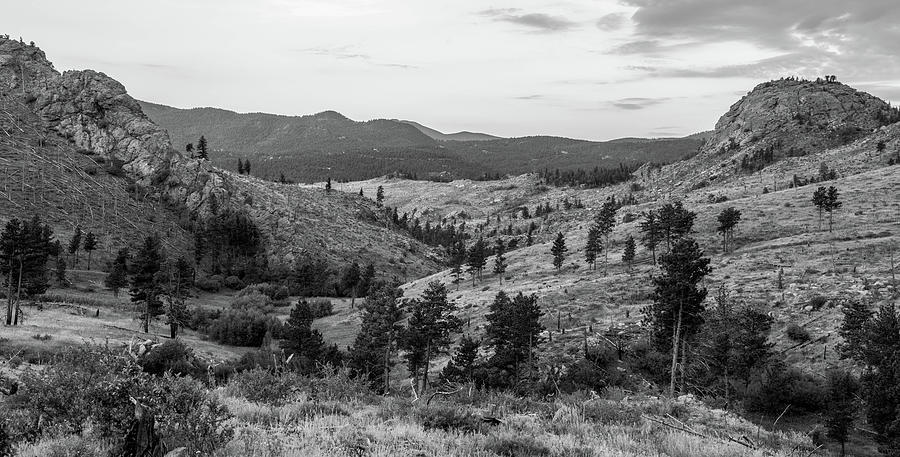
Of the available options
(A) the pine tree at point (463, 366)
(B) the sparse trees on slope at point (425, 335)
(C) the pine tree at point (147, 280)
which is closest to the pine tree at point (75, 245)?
(C) the pine tree at point (147, 280)

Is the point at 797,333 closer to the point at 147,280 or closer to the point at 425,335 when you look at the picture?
the point at 425,335

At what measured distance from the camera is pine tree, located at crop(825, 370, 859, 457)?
27562 millimetres

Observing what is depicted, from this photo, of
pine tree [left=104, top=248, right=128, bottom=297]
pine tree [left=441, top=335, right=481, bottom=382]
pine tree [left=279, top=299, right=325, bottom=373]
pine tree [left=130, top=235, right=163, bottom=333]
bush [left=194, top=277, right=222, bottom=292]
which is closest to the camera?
pine tree [left=441, top=335, right=481, bottom=382]

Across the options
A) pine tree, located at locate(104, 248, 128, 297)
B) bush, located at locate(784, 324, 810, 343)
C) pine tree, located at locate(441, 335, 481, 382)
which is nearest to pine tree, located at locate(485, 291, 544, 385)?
pine tree, located at locate(441, 335, 481, 382)

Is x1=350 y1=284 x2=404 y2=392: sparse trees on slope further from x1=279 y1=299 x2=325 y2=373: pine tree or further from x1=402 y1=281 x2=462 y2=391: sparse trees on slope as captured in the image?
x1=279 y1=299 x2=325 y2=373: pine tree

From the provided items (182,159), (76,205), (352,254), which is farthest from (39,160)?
(352,254)

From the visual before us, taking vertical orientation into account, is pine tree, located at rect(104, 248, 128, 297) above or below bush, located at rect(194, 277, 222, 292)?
above

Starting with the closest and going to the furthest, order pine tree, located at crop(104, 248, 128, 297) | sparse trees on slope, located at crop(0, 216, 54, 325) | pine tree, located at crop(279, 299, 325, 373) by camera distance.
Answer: pine tree, located at crop(279, 299, 325, 373)
sparse trees on slope, located at crop(0, 216, 54, 325)
pine tree, located at crop(104, 248, 128, 297)

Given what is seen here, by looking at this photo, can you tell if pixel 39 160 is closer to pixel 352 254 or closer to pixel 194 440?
pixel 352 254

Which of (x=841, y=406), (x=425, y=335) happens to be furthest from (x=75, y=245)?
(x=841, y=406)

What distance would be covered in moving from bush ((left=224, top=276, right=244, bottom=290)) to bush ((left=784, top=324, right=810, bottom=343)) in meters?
85.8

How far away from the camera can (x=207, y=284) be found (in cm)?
8875

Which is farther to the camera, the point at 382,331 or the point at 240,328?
the point at 240,328

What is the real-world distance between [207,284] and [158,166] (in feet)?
Answer: 158
